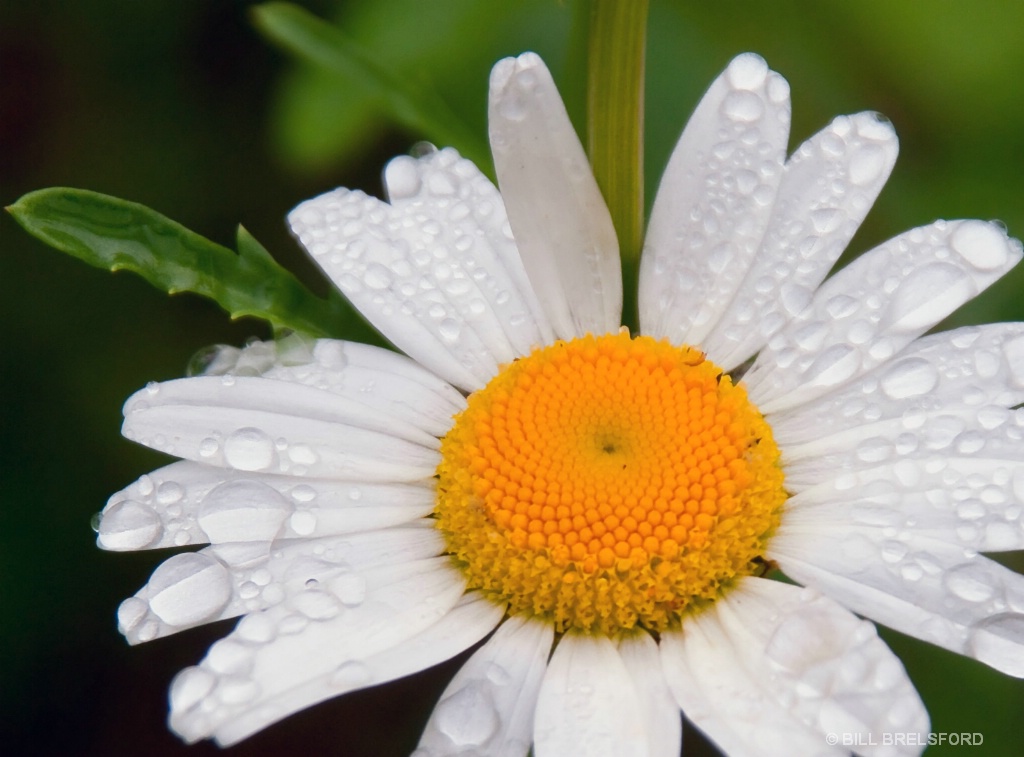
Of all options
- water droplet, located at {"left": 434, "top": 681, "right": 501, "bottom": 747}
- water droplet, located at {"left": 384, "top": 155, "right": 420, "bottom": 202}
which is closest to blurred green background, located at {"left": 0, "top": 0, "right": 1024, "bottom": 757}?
water droplet, located at {"left": 384, "top": 155, "right": 420, "bottom": 202}

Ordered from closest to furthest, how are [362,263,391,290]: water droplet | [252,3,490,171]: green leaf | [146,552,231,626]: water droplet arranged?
[146,552,231,626]: water droplet, [362,263,391,290]: water droplet, [252,3,490,171]: green leaf

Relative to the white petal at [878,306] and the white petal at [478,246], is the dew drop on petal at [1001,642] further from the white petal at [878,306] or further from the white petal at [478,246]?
the white petal at [478,246]

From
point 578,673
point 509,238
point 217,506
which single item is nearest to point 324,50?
point 509,238

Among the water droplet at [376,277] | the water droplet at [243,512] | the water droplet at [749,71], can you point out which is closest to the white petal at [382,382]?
the water droplet at [376,277]

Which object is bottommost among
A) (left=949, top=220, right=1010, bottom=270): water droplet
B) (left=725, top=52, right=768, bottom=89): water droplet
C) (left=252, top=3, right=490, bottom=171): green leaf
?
(left=252, top=3, right=490, bottom=171): green leaf

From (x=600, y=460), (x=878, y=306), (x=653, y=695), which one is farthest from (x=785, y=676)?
(x=878, y=306)

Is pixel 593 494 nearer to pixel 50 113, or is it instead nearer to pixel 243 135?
pixel 243 135

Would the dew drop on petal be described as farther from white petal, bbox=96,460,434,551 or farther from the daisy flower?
white petal, bbox=96,460,434,551
